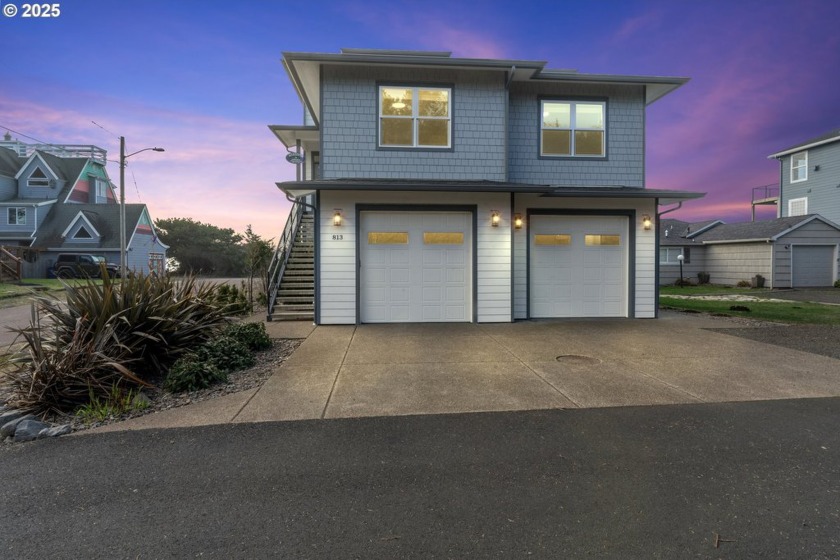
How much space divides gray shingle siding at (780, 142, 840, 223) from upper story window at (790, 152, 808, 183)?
0.22 m

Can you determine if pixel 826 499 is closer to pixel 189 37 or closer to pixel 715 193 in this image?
pixel 189 37

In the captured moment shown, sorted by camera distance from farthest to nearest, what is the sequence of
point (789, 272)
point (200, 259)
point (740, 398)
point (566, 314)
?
1. point (200, 259)
2. point (789, 272)
3. point (566, 314)
4. point (740, 398)

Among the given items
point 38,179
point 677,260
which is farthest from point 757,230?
point 38,179

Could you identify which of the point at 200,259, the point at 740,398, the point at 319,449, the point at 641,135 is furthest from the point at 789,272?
the point at 200,259

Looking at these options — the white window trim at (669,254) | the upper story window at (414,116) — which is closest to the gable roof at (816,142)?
the white window trim at (669,254)

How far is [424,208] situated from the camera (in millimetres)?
9484

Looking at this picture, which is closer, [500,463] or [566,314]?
[500,463]

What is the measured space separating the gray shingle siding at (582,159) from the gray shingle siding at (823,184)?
20346mm

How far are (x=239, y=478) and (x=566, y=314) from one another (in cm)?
899

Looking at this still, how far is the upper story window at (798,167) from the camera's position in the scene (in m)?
23.9

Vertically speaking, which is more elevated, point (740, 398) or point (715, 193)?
point (715, 193)

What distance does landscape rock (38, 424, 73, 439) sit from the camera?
3.73 meters

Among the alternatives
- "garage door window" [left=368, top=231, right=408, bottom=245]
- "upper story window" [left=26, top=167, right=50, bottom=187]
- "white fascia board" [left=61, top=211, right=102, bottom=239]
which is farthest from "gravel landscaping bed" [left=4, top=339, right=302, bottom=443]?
"upper story window" [left=26, top=167, right=50, bottom=187]

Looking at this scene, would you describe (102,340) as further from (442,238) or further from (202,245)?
(202,245)
